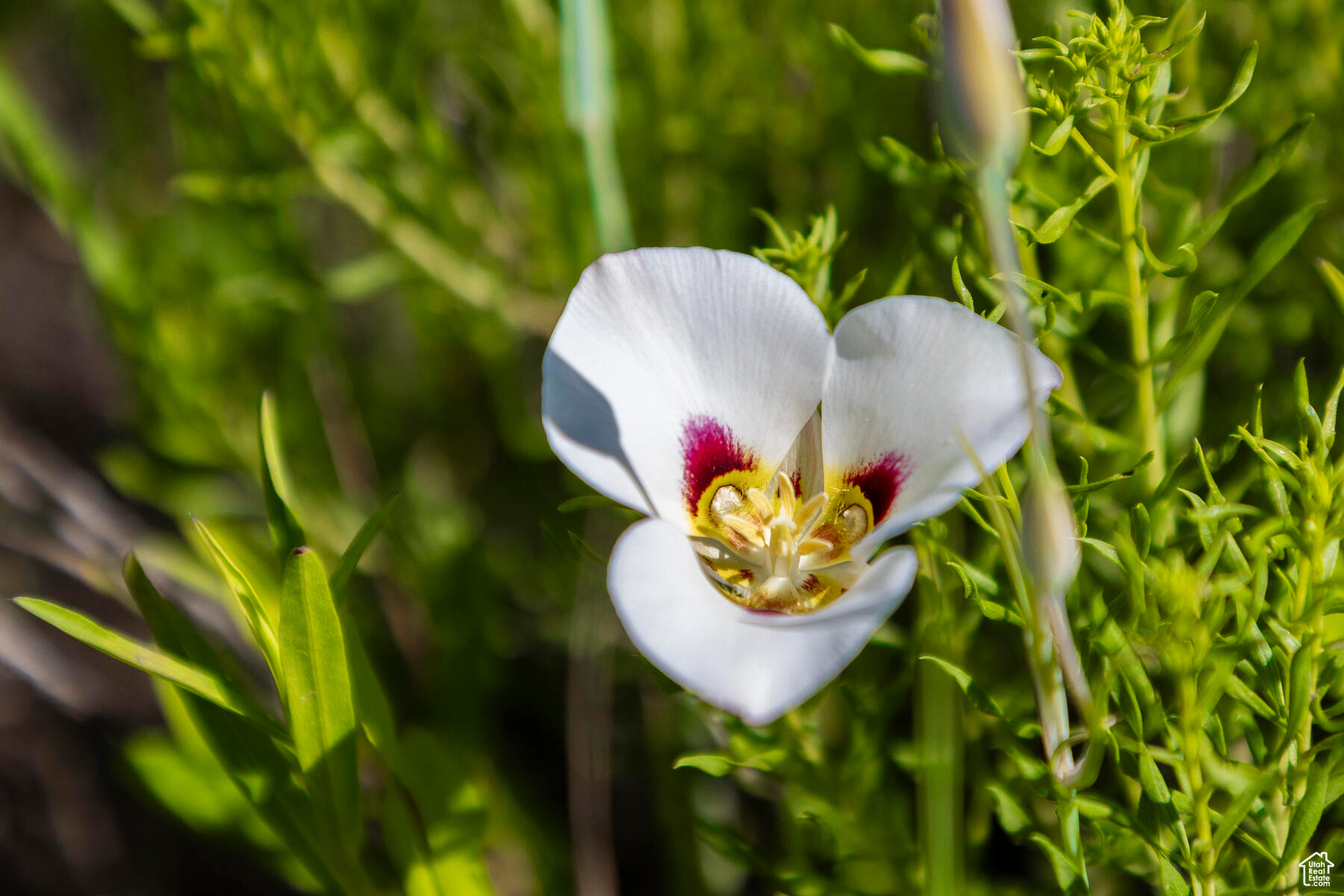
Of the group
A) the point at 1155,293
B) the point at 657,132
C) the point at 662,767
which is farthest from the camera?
the point at 657,132

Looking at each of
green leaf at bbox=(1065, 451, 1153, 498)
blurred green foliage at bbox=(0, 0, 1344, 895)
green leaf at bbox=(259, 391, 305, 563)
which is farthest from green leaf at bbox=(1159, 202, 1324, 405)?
green leaf at bbox=(259, 391, 305, 563)

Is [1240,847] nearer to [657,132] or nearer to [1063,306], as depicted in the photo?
[1063,306]

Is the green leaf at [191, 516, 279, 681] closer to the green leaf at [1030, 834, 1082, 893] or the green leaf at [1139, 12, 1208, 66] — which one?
the green leaf at [1030, 834, 1082, 893]

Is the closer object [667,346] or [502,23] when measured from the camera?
[667,346]

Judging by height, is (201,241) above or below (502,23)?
below

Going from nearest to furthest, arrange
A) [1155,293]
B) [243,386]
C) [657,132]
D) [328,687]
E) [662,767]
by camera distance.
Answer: [328,687], [1155,293], [662,767], [657,132], [243,386]

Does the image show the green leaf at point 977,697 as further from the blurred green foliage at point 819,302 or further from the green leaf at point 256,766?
the green leaf at point 256,766

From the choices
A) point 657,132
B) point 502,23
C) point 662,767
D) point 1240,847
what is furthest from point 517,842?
point 502,23
